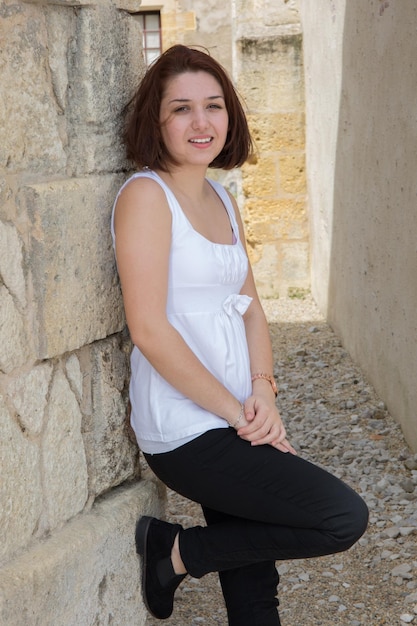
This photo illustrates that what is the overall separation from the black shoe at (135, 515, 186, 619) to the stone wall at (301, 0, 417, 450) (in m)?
2.20

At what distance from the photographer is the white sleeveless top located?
2.39m

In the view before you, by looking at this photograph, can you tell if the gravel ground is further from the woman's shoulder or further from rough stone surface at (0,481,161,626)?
the woman's shoulder

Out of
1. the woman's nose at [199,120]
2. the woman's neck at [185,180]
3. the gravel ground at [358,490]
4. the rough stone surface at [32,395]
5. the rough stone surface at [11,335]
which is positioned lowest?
the gravel ground at [358,490]

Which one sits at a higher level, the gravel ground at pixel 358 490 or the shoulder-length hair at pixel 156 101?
the shoulder-length hair at pixel 156 101

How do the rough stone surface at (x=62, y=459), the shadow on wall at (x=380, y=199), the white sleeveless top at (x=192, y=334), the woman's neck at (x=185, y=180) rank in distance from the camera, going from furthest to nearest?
the shadow on wall at (x=380, y=199)
the woman's neck at (x=185, y=180)
the white sleeveless top at (x=192, y=334)
the rough stone surface at (x=62, y=459)

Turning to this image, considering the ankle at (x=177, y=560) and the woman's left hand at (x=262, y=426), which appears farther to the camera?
the ankle at (x=177, y=560)

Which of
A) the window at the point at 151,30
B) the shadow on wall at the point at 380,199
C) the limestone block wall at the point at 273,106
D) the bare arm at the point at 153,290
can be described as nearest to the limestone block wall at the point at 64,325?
the bare arm at the point at 153,290

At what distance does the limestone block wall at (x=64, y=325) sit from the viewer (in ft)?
6.98

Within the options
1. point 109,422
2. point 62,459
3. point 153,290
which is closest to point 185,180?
point 153,290

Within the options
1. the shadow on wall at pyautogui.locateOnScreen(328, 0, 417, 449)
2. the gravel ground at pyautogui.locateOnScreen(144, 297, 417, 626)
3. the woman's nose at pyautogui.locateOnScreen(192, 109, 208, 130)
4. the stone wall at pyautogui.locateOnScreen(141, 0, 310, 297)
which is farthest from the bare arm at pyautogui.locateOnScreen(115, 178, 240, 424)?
the stone wall at pyautogui.locateOnScreen(141, 0, 310, 297)

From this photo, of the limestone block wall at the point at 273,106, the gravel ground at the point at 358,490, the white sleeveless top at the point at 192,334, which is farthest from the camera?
the limestone block wall at the point at 273,106

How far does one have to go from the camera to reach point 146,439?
2449 mm

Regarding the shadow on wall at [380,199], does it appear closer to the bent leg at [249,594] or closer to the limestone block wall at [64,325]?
the bent leg at [249,594]

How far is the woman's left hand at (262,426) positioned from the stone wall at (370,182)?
6.83 feet
